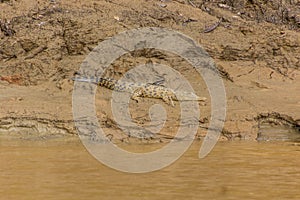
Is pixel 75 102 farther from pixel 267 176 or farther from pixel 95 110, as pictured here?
pixel 267 176

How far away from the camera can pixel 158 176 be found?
5930mm

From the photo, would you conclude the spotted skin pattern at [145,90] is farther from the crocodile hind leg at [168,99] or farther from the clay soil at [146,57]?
the clay soil at [146,57]

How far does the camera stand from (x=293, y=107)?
845 centimetres

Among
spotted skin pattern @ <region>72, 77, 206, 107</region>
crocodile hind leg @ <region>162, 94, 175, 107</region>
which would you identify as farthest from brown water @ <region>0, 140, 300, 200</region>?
spotted skin pattern @ <region>72, 77, 206, 107</region>

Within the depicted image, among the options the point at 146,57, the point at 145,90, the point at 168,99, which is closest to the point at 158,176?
the point at 168,99

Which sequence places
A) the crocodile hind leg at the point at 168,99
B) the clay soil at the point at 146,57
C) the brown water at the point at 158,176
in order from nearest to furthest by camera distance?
the brown water at the point at 158,176
the clay soil at the point at 146,57
the crocodile hind leg at the point at 168,99

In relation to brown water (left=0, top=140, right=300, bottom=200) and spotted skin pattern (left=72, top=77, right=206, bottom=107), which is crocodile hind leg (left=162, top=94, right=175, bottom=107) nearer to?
spotted skin pattern (left=72, top=77, right=206, bottom=107)

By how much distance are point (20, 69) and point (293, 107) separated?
4219 millimetres

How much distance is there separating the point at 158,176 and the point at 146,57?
4098 mm

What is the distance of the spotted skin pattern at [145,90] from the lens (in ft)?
28.9

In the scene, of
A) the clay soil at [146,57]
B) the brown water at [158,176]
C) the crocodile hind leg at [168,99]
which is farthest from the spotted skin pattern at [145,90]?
the brown water at [158,176]

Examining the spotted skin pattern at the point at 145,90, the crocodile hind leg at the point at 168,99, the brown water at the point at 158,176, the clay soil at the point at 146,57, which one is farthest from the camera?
the spotted skin pattern at the point at 145,90

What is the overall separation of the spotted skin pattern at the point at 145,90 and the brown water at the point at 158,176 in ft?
4.86

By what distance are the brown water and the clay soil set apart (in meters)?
0.68
